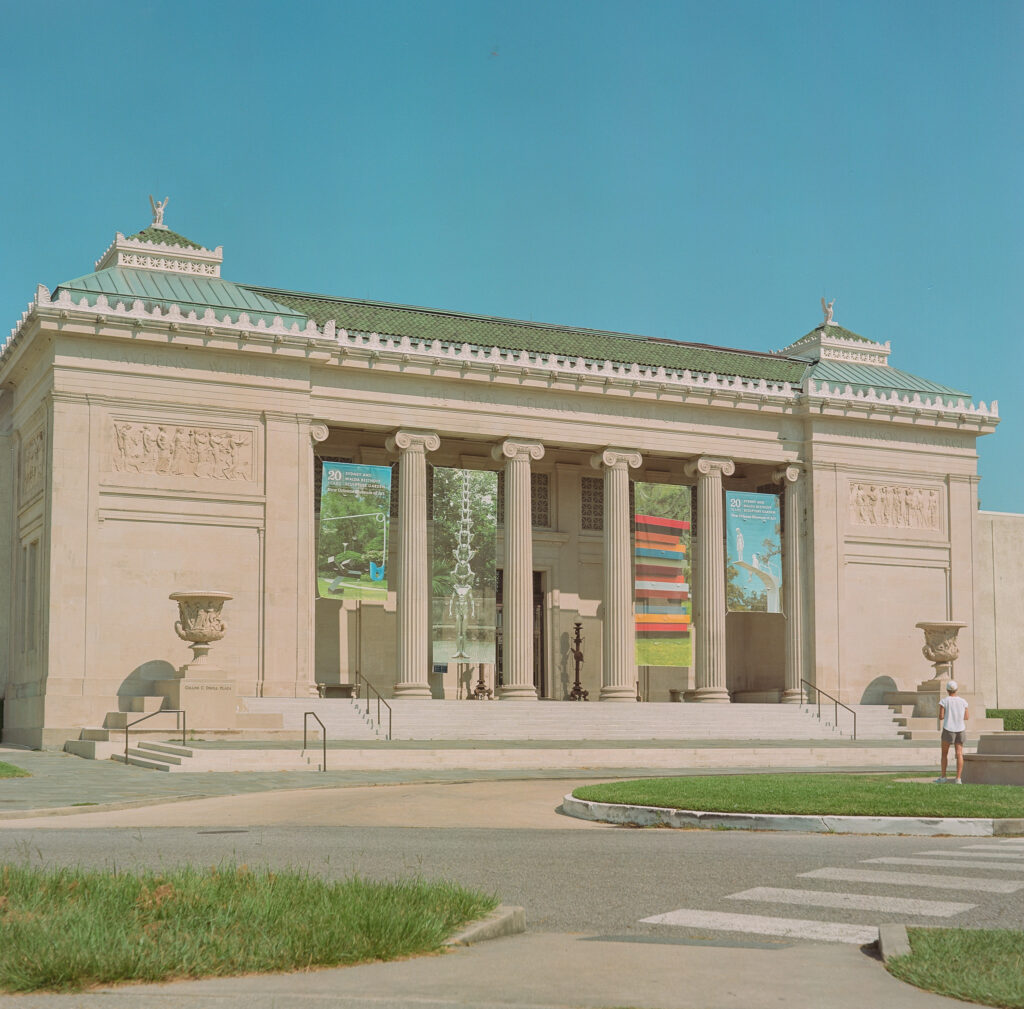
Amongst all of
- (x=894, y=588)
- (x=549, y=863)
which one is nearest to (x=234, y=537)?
(x=894, y=588)

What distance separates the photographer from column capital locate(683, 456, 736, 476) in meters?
50.3

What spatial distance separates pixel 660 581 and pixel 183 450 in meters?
17.3

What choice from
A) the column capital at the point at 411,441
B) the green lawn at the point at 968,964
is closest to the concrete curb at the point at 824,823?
the green lawn at the point at 968,964

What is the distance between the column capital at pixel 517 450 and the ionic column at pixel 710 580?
21.1ft

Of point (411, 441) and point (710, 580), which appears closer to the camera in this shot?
point (411, 441)

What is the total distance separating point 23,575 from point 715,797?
102 ft

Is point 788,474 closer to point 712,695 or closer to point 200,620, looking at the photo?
point 712,695

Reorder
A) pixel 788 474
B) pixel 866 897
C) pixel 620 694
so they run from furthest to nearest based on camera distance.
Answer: pixel 788 474, pixel 620 694, pixel 866 897

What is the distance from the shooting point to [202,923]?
812cm

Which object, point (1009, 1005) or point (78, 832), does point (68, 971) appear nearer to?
point (1009, 1005)

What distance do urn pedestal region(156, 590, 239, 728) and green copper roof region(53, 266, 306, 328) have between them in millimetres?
9384

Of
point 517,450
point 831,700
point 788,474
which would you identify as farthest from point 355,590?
point 831,700

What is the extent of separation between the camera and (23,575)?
43.9m

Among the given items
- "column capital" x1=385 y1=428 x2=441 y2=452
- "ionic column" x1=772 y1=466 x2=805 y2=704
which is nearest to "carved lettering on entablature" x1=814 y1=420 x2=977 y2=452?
"ionic column" x1=772 y1=466 x2=805 y2=704
